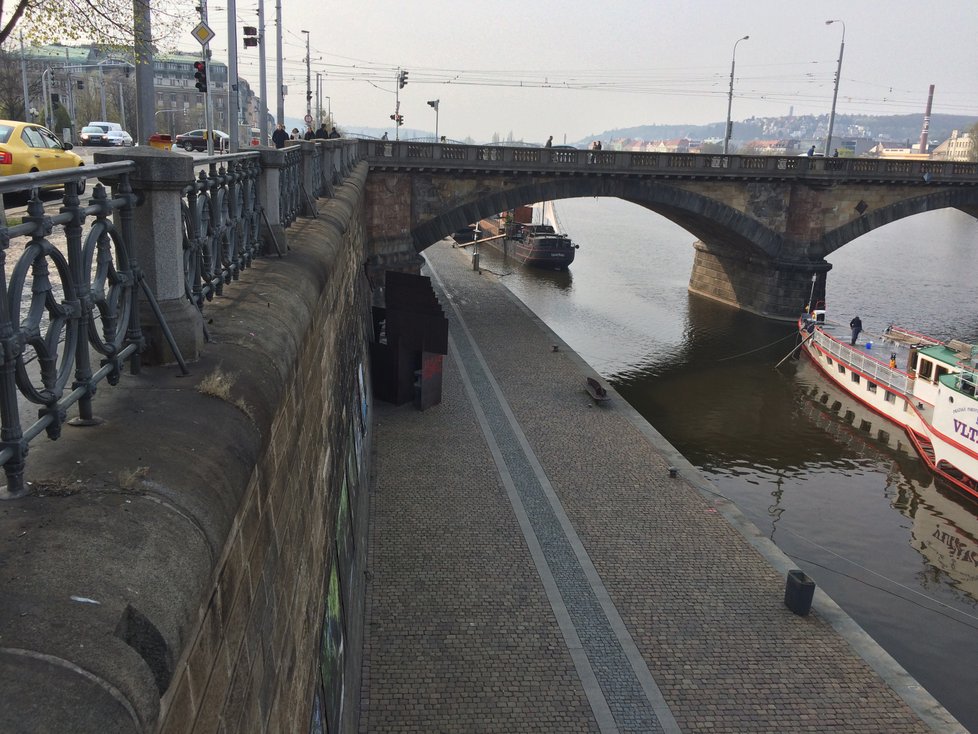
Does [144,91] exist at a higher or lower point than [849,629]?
higher

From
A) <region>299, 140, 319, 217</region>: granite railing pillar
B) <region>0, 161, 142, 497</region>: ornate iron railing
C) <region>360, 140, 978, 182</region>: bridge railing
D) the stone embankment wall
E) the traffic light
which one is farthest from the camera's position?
<region>360, 140, 978, 182</region>: bridge railing

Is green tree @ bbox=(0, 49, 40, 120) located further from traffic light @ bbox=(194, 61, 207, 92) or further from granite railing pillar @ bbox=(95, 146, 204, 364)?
granite railing pillar @ bbox=(95, 146, 204, 364)

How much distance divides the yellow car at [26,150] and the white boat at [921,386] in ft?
68.7

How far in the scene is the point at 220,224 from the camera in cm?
489

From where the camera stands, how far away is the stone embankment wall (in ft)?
5.47

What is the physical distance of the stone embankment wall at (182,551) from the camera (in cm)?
167

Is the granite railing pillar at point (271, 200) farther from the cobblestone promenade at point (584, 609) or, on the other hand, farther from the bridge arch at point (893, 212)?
the bridge arch at point (893, 212)

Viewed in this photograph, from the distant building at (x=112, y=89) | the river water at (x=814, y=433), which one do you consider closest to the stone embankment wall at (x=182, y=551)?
the river water at (x=814, y=433)

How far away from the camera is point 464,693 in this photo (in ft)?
32.6

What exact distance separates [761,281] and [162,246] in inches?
1549

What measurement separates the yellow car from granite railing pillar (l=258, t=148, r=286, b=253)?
6.13 m

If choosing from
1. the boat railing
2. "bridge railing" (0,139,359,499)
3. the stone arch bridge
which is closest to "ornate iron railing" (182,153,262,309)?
"bridge railing" (0,139,359,499)

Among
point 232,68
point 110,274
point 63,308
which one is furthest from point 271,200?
point 232,68

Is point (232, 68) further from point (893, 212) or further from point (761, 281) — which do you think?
point (893, 212)
